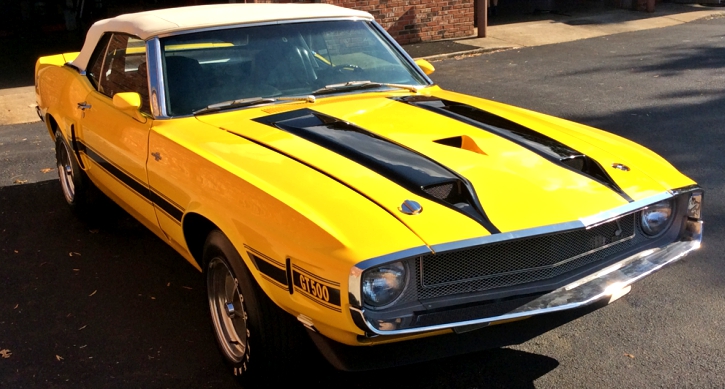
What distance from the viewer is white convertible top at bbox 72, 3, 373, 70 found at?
4.53 meters

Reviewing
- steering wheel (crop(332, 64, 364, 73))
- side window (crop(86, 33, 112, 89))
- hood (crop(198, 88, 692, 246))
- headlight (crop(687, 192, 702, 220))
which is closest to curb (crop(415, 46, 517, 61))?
side window (crop(86, 33, 112, 89))

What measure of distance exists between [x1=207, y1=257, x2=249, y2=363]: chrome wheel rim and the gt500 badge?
0.63 m

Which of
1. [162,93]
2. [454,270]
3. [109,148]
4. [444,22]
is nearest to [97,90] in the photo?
[109,148]

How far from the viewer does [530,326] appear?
123 inches

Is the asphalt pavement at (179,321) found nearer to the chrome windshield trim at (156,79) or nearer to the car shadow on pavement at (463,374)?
the car shadow on pavement at (463,374)

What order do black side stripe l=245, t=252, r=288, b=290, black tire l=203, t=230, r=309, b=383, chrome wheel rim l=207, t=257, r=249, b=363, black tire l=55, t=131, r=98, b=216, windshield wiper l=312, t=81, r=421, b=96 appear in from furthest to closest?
black tire l=55, t=131, r=98, b=216, windshield wiper l=312, t=81, r=421, b=96, chrome wheel rim l=207, t=257, r=249, b=363, black tire l=203, t=230, r=309, b=383, black side stripe l=245, t=252, r=288, b=290

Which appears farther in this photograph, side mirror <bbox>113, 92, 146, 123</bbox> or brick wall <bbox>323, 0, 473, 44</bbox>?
brick wall <bbox>323, 0, 473, 44</bbox>

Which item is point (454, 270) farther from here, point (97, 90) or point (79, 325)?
point (97, 90)

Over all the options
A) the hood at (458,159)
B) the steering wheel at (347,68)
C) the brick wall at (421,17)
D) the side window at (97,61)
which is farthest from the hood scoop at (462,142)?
the brick wall at (421,17)

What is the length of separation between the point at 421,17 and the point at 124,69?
10237 millimetres

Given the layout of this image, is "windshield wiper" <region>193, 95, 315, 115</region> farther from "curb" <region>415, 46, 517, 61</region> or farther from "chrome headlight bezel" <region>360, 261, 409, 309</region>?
"curb" <region>415, 46, 517, 61</region>

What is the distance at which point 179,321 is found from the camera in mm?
4324

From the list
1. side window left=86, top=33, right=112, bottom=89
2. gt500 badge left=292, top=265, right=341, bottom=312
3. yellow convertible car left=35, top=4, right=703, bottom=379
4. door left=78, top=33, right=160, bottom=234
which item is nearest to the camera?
gt500 badge left=292, top=265, right=341, bottom=312

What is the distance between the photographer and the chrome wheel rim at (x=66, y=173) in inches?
236
